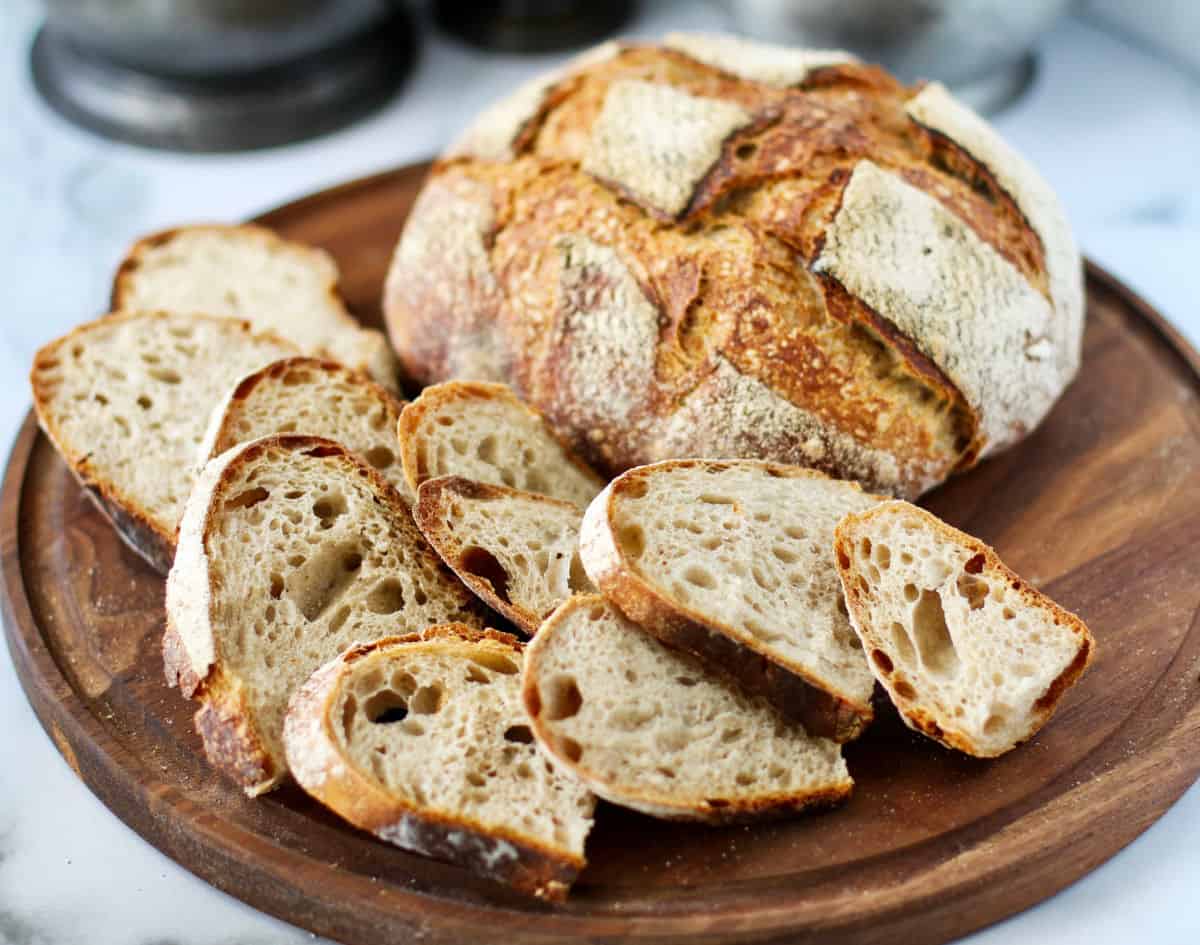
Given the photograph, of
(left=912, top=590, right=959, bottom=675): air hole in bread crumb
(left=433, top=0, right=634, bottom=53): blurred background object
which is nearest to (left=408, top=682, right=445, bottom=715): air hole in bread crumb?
(left=912, top=590, right=959, bottom=675): air hole in bread crumb

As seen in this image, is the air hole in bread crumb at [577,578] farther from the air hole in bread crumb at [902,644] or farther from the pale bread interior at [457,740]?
the air hole in bread crumb at [902,644]

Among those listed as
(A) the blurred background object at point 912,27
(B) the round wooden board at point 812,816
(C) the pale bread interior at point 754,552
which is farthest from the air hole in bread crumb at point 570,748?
(A) the blurred background object at point 912,27

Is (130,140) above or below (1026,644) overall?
below

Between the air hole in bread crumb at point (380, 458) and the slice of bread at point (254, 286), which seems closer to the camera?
the air hole in bread crumb at point (380, 458)

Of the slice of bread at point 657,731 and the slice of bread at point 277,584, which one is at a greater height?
the slice of bread at point 657,731

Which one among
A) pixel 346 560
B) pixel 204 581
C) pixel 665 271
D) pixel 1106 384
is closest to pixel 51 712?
pixel 204 581

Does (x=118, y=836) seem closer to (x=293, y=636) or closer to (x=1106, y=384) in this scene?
(x=293, y=636)
